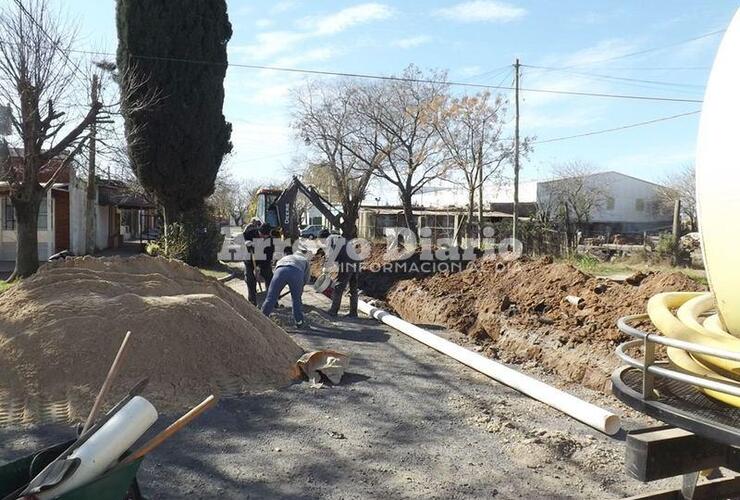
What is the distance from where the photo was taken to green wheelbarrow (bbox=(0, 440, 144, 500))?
2555 mm

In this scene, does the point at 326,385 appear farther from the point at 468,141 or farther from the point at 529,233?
the point at 468,141

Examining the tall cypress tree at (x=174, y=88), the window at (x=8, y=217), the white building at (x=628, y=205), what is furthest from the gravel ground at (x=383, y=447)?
the white building at (x=628, y=205)

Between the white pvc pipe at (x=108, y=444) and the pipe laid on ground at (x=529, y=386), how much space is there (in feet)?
11.8

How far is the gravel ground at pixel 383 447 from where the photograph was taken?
419 cm

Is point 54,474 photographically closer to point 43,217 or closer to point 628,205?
point 43,217

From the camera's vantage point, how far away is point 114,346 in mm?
6082

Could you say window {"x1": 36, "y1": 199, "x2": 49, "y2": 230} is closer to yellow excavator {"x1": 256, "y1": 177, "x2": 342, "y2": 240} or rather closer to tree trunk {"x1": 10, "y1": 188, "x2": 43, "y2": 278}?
tree trunk {"x1": 10, "y1": 188, "x2": 43, "y2": 278}

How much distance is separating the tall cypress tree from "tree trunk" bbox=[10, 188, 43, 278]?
168 inches

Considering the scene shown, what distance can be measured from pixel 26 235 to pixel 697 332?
17.2m

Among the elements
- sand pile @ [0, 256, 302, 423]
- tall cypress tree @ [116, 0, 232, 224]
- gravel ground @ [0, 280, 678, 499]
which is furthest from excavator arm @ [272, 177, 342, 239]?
gravel ground @ [0, 280, 678, 499]

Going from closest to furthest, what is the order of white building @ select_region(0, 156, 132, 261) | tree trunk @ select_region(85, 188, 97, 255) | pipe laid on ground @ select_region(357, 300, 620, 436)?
pipe laid on ground @ select_region(357, 300, 620, 436) < white building @ select_region(0, 156, 132, 261) < tree trunk @ select_region(85, 188, 97, 255)

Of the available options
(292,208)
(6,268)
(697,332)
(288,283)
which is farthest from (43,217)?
(697,332)

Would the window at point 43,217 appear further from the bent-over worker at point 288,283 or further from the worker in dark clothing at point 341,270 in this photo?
the bent-over worker at point 288,283

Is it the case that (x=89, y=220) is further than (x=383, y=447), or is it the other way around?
(x=89, y=220)
